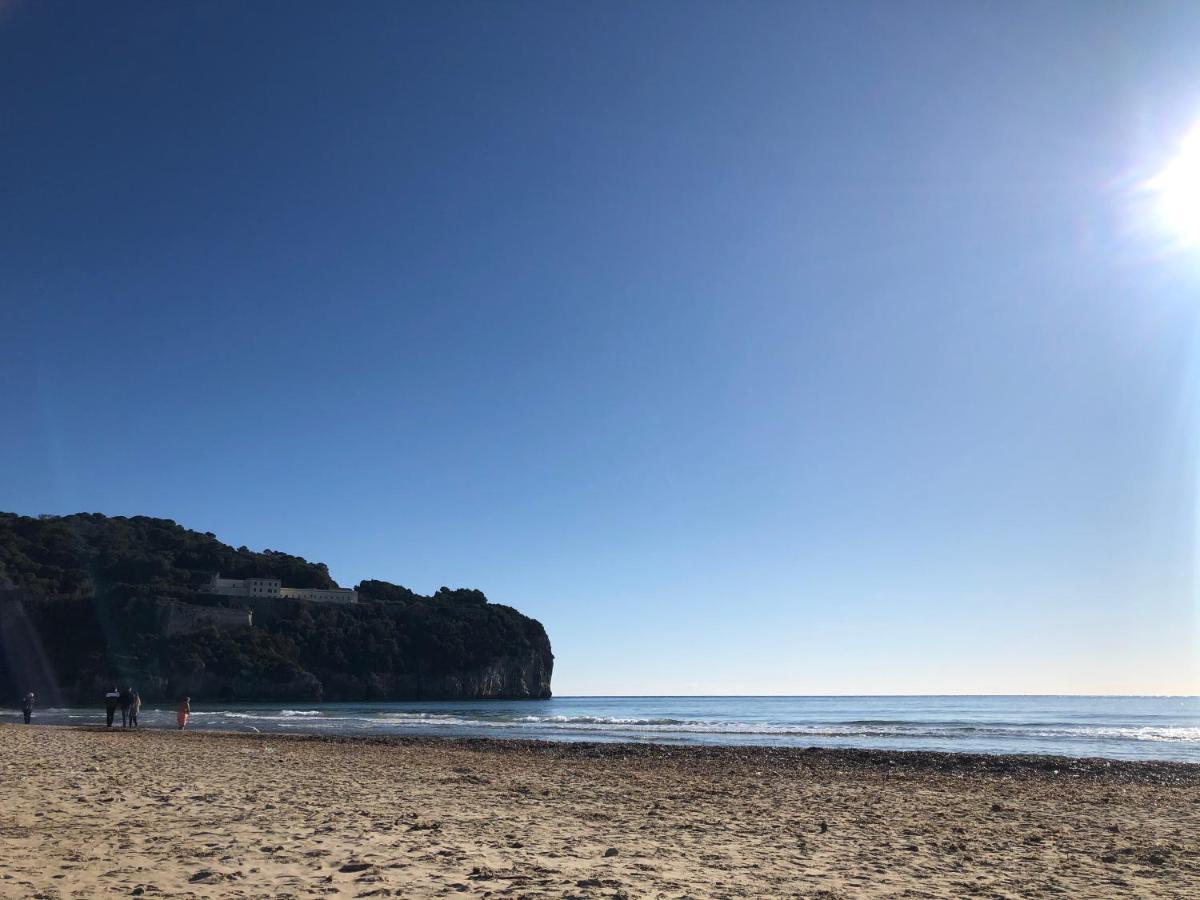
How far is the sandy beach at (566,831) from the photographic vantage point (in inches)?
254

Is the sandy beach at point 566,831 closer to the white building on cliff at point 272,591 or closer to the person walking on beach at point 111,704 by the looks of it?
the person walking on beach at point 111,704

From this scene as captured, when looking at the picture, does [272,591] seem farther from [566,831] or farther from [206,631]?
[566,831]

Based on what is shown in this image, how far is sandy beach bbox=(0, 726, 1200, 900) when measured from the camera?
21.1ft

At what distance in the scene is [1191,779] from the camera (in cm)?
1767

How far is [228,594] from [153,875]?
102 m

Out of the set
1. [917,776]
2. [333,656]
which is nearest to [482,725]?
[917,776]

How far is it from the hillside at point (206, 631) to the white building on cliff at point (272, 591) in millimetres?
3044

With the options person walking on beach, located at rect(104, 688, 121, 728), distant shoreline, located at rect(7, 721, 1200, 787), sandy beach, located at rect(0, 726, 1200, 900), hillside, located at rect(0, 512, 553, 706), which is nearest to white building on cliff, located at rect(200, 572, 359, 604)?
hillside, located at rect(0, 512, 553, 706)

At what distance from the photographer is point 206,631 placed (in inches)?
3346

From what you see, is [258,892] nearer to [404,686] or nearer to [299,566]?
[404,686]

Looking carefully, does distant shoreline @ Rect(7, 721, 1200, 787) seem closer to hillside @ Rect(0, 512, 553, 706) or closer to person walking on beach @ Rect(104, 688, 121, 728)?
person walking on beach @ Rect(104, 688, 121, 728)

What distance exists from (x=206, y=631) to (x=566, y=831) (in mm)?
88791

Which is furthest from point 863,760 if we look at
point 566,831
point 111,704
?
point 111,704

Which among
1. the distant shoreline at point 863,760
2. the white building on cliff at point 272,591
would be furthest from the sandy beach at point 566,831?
the white building on cliff at point 272,591
